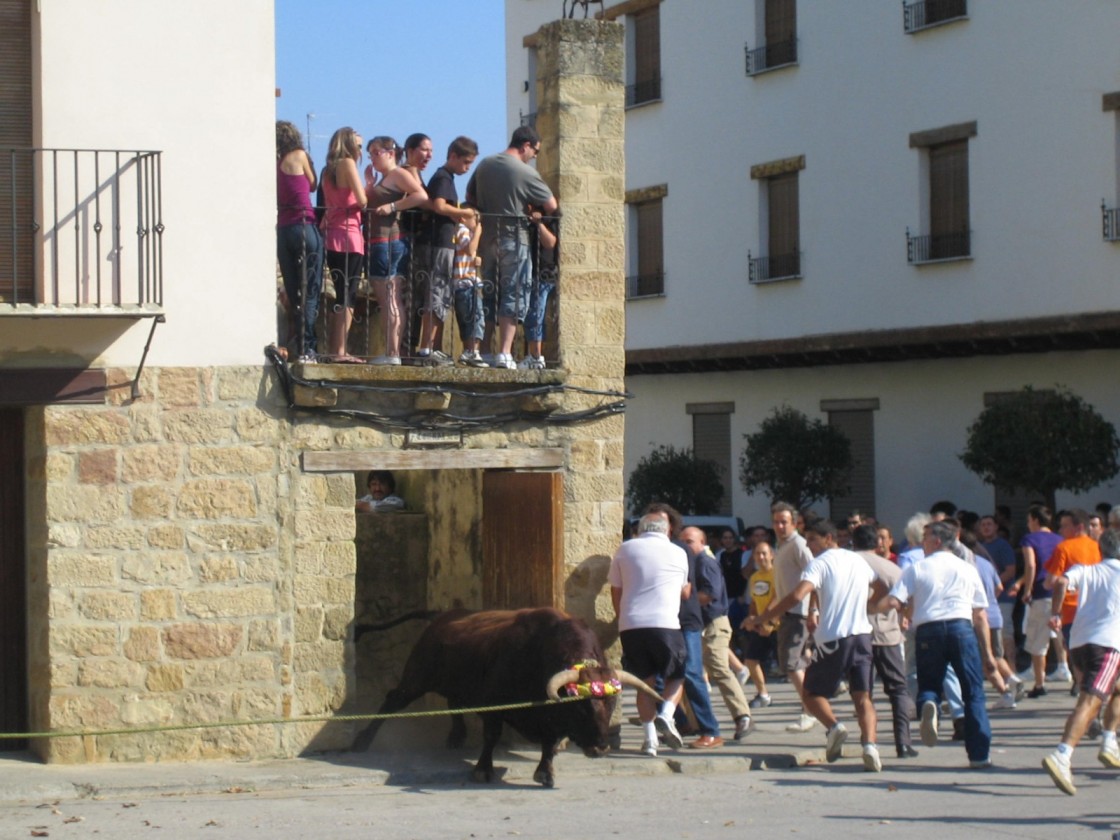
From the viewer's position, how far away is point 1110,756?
11.4m

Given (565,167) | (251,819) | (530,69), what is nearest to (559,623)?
(251,819)

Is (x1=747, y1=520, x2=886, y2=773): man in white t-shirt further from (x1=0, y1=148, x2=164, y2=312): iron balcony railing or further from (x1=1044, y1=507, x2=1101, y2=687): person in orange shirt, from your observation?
(x1=0, y1=148, x2=164, y2=312): iron balcony railing

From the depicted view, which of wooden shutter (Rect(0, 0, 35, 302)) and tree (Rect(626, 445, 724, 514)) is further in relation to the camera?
tree (Rect(626, 445, 724, 514))

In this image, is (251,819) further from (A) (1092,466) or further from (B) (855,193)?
(B) (855,193)

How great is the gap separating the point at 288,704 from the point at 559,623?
1.96 m

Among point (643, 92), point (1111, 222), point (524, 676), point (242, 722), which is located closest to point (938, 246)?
point (1111, 222)

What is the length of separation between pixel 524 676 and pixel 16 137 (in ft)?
15.7

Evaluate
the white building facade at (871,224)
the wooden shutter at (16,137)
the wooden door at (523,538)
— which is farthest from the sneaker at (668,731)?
the white building facade at (871,224)

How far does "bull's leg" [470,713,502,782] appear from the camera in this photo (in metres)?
11.4

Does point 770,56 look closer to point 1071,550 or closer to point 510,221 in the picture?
point 1071,550

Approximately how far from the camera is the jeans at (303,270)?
12.1m

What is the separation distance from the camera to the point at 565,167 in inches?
508

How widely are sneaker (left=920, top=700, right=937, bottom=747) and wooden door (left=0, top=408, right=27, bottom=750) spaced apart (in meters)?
5.97

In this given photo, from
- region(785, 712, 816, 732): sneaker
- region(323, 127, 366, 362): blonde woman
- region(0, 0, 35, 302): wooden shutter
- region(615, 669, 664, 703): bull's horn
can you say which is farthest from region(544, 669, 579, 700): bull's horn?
region(0, 0, 35, 302): wooden shutter
